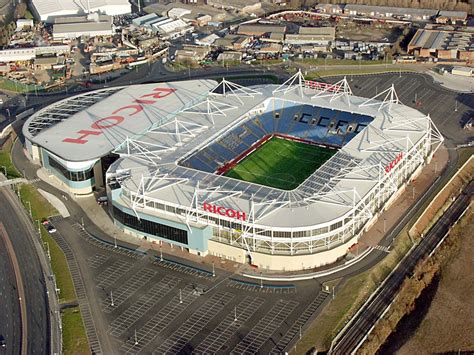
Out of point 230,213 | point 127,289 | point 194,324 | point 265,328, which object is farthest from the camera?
point 230,213

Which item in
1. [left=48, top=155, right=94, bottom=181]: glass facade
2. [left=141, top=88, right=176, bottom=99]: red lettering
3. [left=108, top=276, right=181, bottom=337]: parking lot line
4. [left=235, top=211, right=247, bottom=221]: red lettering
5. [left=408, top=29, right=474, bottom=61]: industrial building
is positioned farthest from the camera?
[left=408, top=29, right=474, bottom=61]: industrial building

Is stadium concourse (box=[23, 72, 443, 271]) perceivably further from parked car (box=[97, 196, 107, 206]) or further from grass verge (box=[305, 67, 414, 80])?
grass verge (box=[305, 67, 414, 80])

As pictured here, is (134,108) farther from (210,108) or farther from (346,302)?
(346,302)

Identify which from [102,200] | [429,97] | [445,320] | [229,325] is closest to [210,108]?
[102,200]

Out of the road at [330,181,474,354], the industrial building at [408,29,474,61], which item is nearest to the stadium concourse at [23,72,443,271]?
the road at [330,181,474,354]

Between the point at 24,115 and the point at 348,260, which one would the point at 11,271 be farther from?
the point at 24,115

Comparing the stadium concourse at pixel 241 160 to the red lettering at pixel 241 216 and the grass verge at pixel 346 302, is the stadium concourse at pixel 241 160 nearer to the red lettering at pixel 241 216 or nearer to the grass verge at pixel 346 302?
the red lettering at pixel 241 216
